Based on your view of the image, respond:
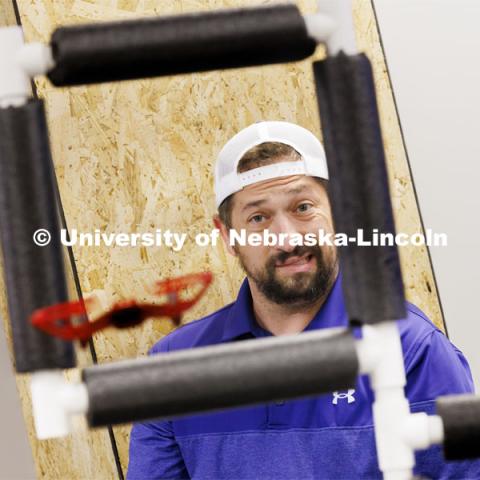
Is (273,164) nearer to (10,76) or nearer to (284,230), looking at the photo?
(284,230)

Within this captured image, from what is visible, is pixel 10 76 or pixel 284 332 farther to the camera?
pixel 284 332

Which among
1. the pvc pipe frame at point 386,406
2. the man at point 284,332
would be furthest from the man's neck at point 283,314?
the pvc pipe frame at point 386,406

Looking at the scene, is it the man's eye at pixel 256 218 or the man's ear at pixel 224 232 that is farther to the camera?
the man's ear at pixel 224 232

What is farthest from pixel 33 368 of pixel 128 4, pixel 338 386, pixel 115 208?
pixel 128 4

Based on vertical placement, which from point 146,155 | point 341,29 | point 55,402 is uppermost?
point 146,155

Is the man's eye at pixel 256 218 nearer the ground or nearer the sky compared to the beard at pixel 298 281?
nearer the sky

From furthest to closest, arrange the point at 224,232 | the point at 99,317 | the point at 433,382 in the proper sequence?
the point at 224,232 < the point at 433,382 < the point at 99,317

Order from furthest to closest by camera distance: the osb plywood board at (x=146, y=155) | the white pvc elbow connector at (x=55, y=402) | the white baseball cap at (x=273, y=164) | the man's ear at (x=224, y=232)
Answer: the osb plywood board at (x=146, y=155) → the man's ear at (x=224, y=232) → the white baseball cap at (x=273, y=164) → the white pvc elbow connector at (x=55, y=402)

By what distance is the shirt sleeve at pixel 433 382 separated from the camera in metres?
1.61

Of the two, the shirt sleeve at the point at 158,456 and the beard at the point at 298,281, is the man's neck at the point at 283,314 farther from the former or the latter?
the shirt sleeve at the point at 158,456
